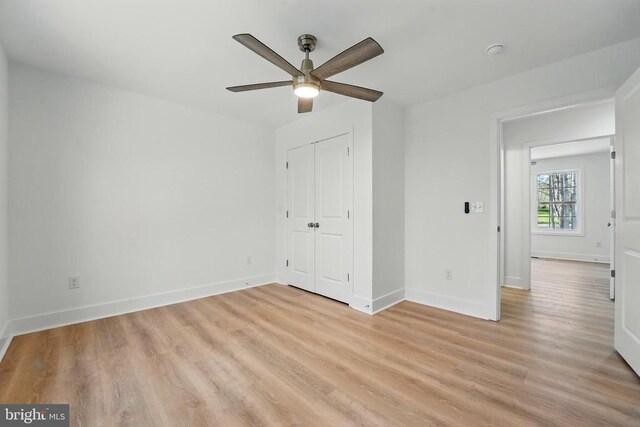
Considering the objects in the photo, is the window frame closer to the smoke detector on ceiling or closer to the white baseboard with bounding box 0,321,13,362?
the smoke detector on ceiling

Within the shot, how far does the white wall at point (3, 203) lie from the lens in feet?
7.64

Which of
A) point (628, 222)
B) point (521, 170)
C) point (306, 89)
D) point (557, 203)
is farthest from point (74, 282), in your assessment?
point (557, 203)

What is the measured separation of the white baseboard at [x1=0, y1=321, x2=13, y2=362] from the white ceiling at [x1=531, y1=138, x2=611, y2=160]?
7.74 metres

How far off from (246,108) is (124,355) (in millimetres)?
2903

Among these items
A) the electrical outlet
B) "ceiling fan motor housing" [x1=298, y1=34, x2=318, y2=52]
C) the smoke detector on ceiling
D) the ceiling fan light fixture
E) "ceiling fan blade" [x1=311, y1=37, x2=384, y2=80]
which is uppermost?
the smoke detector on ceiling

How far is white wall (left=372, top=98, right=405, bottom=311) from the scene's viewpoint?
3211mm

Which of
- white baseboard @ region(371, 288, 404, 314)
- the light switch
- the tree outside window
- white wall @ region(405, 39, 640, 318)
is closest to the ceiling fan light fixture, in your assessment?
white wall @ region(405, 39, 640, 318)

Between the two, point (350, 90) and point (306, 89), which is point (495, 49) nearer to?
point (350, 90)

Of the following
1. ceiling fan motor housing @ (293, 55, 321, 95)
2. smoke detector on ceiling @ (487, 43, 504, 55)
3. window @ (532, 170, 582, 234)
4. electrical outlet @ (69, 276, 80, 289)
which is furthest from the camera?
window @ (532, 170, 582, 234)

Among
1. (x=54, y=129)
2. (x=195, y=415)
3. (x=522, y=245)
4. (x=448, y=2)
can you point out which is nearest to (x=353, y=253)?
(x=195, y=415)

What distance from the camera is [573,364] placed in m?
2.07

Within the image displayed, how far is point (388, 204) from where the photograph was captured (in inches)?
133

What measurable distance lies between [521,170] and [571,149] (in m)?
3.04

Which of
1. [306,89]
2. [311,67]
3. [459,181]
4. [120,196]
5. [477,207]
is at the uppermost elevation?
[311,67]
